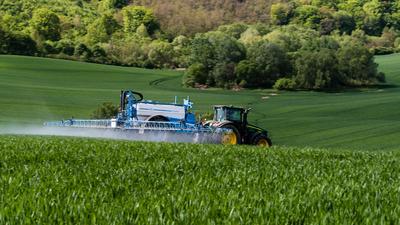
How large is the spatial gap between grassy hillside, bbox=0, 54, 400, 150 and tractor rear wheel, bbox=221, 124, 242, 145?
13018mm

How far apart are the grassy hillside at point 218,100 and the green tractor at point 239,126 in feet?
38.6

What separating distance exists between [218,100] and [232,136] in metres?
41.3

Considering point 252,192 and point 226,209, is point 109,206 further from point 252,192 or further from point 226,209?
point 252,192

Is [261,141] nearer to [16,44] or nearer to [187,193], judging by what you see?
[187,193]

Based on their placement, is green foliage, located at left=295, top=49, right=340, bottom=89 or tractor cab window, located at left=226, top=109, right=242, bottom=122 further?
green foliage, located at left=295, top=49, right=340, bottom=89

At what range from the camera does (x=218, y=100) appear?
243 feet

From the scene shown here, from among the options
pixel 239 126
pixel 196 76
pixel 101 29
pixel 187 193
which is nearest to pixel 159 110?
pixel 239 126

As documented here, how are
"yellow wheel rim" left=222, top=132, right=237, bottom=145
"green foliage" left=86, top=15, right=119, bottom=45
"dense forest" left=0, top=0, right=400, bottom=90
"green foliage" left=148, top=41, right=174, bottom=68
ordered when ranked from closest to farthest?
"yellow wheel rim" left=222, top=132, right=237, bottom=145 < "dense forest" left=0, top=0, right=400, bottom=90 < "green foliage" left=148, top=41, right=174, bottom=68 < "green foliage" left=86, top=15, right=119, bottom=45

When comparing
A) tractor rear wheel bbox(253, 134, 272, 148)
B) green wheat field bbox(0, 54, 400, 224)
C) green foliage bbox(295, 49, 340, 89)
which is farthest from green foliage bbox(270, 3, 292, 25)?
green wheat field bbox(0, 54, 400, 224)

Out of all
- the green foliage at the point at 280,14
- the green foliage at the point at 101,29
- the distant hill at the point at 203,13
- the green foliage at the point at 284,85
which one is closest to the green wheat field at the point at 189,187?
the green foliage at the point at 284,85

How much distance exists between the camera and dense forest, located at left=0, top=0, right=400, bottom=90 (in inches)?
3287

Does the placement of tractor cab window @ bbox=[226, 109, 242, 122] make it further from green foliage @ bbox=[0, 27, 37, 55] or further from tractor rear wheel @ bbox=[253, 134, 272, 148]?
green foliage @ bbox=[0, 27, 37, 55]

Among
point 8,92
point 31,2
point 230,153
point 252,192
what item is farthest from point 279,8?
point 252,192

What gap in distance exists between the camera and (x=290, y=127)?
5550 centimetres
